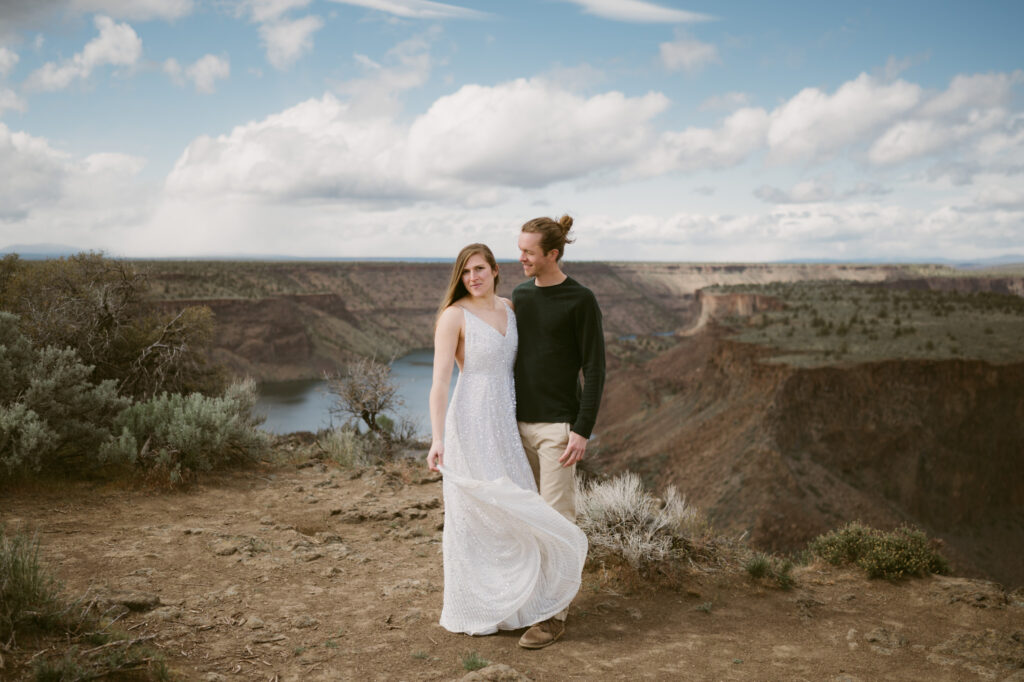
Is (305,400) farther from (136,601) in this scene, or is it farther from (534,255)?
(534,255)

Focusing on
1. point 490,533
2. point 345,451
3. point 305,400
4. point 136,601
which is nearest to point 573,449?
point 490,533

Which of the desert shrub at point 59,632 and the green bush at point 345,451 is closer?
the desert shrub at point 59,632

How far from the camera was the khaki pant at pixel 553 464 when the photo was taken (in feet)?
12.8

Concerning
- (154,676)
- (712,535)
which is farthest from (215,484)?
(712,535)

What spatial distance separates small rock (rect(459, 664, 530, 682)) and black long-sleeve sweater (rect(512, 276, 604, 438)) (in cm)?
128

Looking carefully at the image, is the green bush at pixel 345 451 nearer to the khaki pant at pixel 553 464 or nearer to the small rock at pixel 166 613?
the small rock at pixel 166 613

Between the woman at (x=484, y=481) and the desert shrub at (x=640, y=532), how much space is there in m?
1.34

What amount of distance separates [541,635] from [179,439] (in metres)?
4.60

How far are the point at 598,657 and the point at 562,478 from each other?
100 centimetres

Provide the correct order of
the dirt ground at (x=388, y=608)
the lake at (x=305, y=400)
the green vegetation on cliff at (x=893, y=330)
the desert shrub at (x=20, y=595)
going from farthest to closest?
the lake at (x=305, y=400)
the green vegetation on cliff at (x=893, y=330)
the dirt ground at (x=388, y=608)
the desert shrub at (x=20, y=595)

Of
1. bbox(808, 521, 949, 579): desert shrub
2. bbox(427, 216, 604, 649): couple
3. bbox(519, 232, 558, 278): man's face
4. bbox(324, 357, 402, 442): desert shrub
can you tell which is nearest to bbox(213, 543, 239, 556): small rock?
bbox(427, 216, 604, 649): couple

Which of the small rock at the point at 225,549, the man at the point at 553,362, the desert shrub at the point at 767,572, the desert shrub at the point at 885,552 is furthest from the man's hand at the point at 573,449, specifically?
the desert shrub at the point at 885,552

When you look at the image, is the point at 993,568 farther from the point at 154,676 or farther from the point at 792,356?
the point at 154,676

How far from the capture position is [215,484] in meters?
6.81
